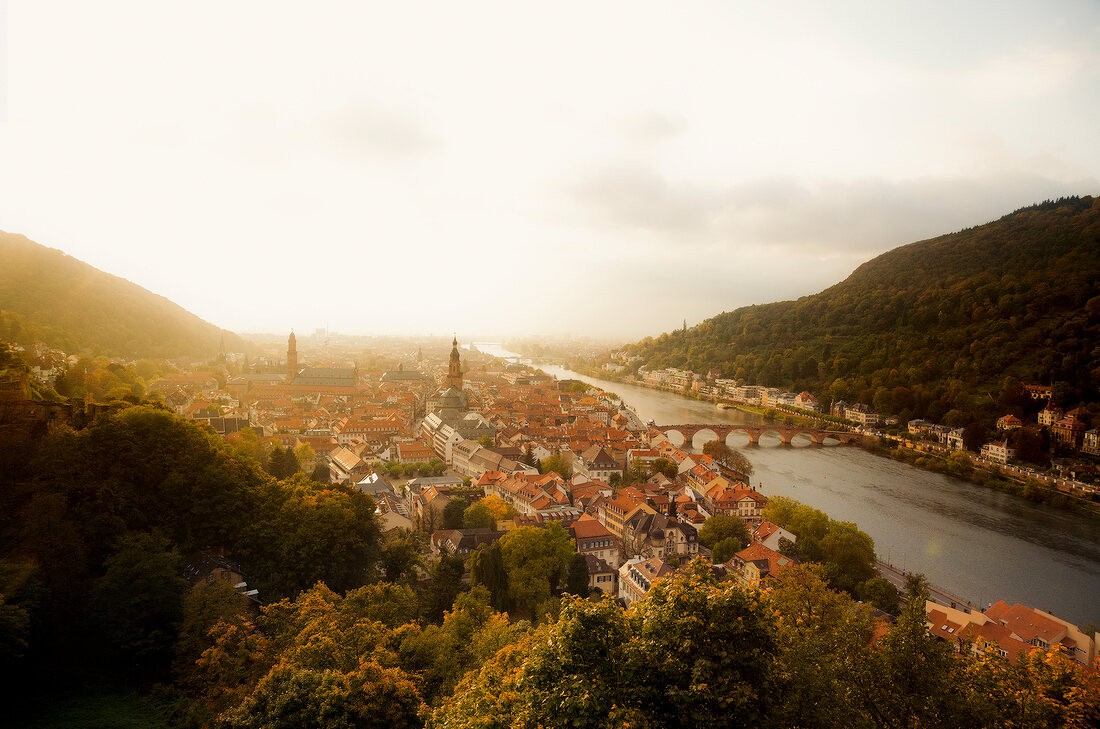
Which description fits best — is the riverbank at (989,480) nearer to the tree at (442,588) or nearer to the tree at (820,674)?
the tree at (820,674)

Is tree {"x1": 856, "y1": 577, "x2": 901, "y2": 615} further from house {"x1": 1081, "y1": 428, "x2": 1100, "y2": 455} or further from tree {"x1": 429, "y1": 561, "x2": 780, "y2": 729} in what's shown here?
house {"x1": 1081, "y1": 428, "x2": 1100, "y2": 455}

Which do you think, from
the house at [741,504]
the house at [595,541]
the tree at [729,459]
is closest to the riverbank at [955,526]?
the tree at [729,459]

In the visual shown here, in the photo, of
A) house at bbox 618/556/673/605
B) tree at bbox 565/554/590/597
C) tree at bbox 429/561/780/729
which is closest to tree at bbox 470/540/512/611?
tree at bbox 565/554/590/597

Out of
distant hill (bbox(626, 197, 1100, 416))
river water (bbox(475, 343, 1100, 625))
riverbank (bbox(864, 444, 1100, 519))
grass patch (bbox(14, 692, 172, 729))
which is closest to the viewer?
grass patch (bbox(14, 692, 172, 729))

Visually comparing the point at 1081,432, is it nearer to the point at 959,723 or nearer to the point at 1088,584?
the point at 1088,584

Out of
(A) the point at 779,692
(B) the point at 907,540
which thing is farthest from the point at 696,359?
(A) the point at 779,692

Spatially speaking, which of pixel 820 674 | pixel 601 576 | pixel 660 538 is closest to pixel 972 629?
pixel 660 538
